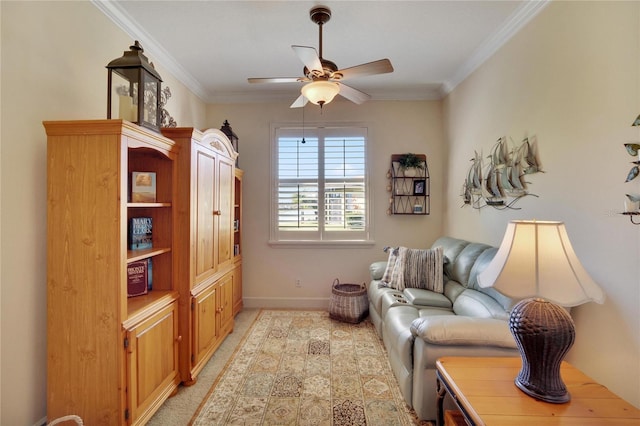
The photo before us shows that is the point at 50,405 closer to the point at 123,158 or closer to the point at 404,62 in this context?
the point at 123,158

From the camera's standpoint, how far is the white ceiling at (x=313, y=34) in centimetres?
229

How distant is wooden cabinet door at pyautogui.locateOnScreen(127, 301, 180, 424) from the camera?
1.75 meters

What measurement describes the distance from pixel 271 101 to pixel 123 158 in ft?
8.90

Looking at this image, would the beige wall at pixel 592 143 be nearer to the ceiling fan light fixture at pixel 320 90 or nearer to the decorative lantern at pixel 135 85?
the ceiling fan light fixture at pixel 320 90

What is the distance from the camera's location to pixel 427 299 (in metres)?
2.75

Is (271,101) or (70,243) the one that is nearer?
(70,243)

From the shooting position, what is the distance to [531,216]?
228 cm

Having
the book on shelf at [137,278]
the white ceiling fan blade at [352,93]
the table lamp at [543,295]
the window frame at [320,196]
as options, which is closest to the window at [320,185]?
the window frame at [320,196]

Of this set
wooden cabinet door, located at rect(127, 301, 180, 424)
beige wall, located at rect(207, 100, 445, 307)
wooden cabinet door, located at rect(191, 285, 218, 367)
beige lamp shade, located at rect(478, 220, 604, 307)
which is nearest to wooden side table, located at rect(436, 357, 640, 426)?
beige lamp shade, located at rect(478, 220, 604, 307)

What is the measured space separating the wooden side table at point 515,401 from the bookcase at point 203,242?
1.86m

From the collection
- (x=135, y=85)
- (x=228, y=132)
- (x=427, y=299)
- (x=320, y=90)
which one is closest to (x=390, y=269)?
(x=427, y=299)

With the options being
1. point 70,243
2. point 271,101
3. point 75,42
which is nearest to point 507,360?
point 70,243

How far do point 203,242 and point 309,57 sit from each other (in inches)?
67.1

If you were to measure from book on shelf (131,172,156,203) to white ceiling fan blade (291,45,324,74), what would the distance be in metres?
1.37
